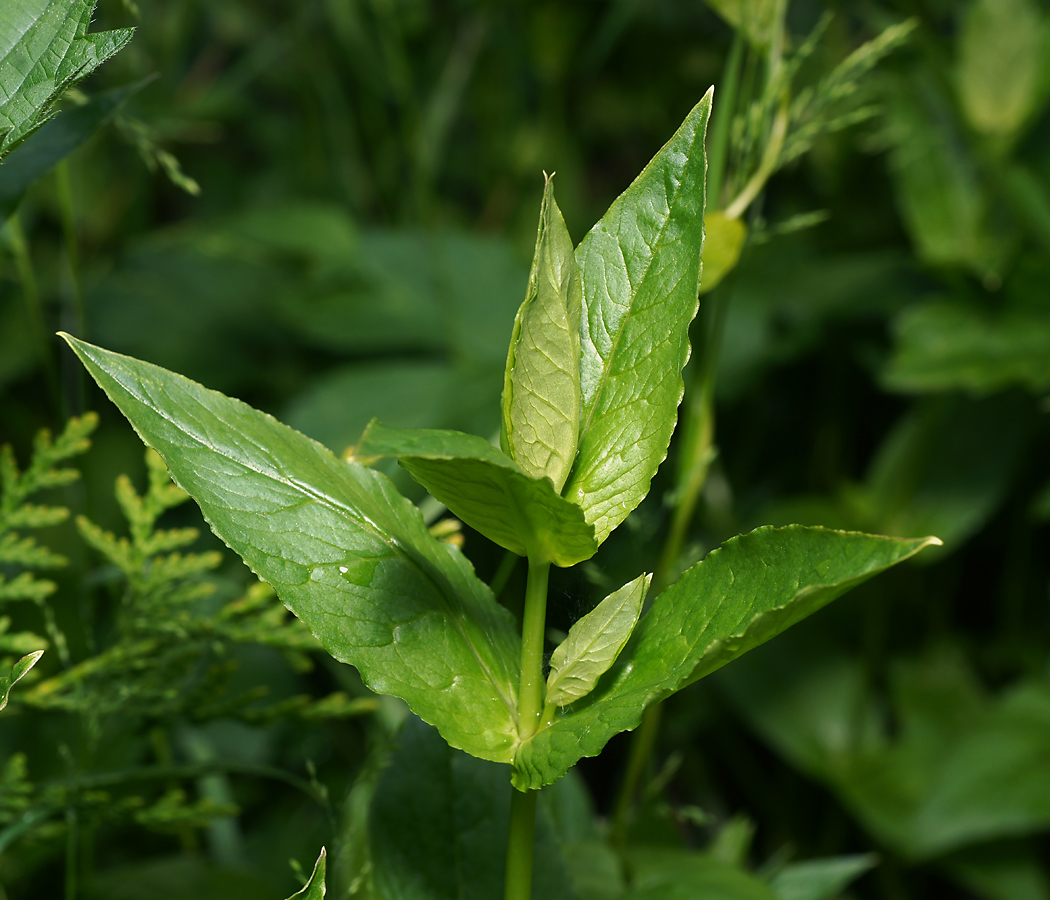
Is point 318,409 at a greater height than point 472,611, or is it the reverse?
point 472,611

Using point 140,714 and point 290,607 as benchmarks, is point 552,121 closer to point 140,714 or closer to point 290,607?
point 140,714

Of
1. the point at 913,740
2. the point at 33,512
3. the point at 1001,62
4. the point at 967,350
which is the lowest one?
the point at 913,740

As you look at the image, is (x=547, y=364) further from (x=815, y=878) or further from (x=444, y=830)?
(x=815, y=878)

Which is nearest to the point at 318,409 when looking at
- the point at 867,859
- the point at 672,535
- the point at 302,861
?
the point at 302,861

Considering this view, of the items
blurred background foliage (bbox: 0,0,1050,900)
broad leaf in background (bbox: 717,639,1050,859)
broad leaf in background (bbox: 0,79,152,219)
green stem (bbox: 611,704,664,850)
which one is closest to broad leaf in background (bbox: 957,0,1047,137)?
blurred background foliage (bbox: 0,0,1050,900)

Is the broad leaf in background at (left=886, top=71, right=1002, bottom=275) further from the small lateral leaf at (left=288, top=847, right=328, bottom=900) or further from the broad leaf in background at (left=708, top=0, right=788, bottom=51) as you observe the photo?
the small lateral leaf at (left=288, top=847, right=328, bottom=900)

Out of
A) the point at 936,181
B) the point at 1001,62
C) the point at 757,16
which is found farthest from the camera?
the point at 936,181

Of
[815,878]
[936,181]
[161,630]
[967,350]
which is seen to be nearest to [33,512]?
[161,630]
